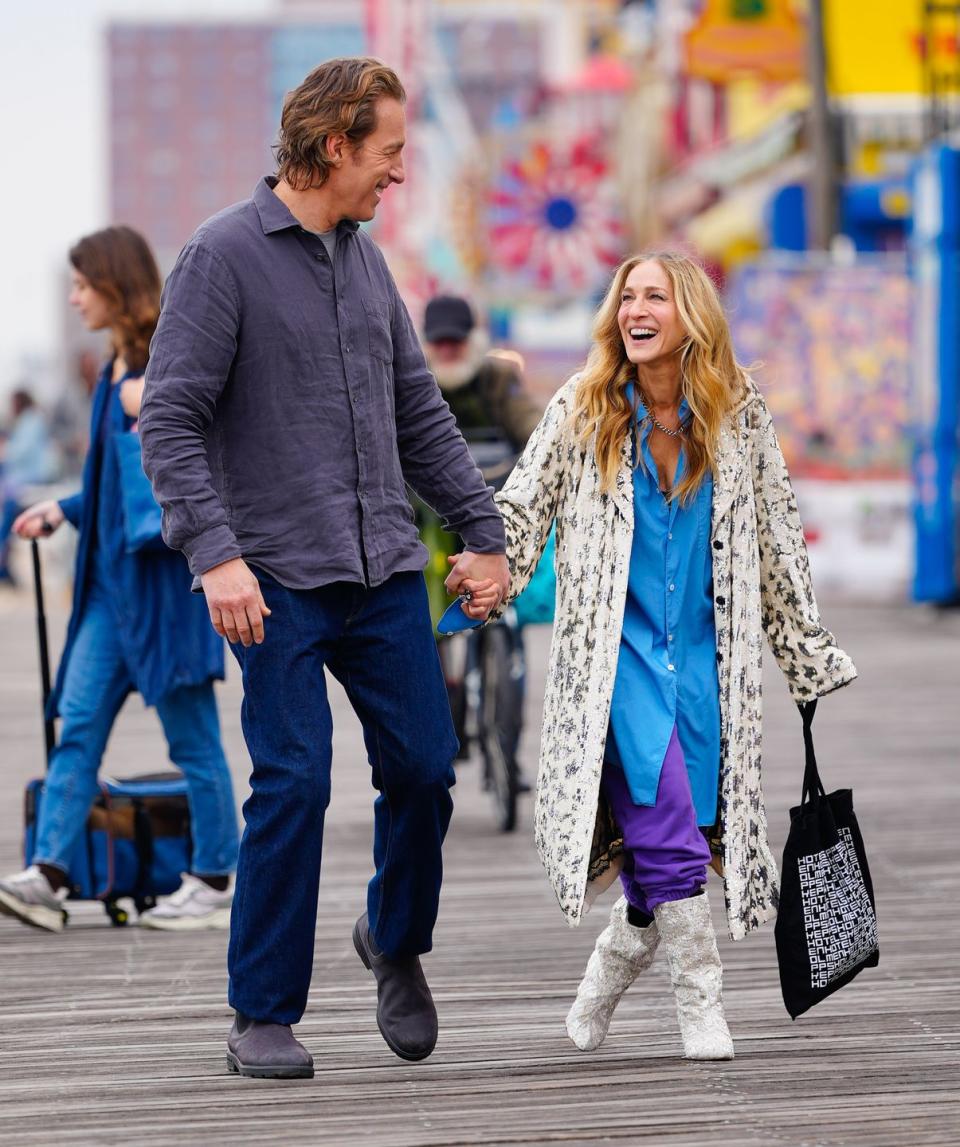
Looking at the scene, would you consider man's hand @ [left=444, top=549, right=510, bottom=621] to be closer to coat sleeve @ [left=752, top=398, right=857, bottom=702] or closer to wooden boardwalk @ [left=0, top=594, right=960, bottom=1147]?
coat sleeve @ [left=752, top=398, right=857, bottom=702]

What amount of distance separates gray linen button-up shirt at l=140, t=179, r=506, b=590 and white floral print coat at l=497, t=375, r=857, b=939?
0.39 metres

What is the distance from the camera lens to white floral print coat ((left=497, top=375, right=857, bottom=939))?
486cm

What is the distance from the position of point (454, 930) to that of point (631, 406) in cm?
210

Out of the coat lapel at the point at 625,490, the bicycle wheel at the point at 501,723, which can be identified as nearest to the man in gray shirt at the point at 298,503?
the coat lapel at the point at 625,490

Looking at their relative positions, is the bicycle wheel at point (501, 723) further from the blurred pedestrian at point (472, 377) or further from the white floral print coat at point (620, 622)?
the white floral print coat at point (620, 622)

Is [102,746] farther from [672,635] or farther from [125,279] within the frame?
[672,635]

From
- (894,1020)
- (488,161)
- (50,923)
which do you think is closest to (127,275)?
(50,923)

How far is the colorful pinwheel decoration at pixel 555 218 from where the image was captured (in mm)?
31969

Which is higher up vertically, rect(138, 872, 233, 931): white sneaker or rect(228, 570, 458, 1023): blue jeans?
rect(228, 570, 458, 1023): blue jeans

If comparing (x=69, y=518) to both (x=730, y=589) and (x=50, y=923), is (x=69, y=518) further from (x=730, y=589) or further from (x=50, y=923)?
(x=730, y=589)

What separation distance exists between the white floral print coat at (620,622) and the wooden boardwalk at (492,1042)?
1.17 ft

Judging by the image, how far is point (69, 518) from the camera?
6703 mm

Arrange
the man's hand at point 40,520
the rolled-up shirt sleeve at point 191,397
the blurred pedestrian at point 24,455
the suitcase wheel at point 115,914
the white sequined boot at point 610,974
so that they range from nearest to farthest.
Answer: the rolled-up shirt sleeve at point 191,397, the white sequined boot at point 610,974, the man's hand at point 40,520, the suitcase wheel at point 115,914, the blurred pedestrian at point 24,455

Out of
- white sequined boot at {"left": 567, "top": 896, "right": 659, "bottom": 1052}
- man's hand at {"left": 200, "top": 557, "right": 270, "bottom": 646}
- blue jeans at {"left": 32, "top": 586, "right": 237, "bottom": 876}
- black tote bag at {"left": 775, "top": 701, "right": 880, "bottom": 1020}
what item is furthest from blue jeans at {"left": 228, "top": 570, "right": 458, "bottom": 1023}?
blue jeans at {"left": 32, "top": 586, "right": 237, "bottom": 876}
